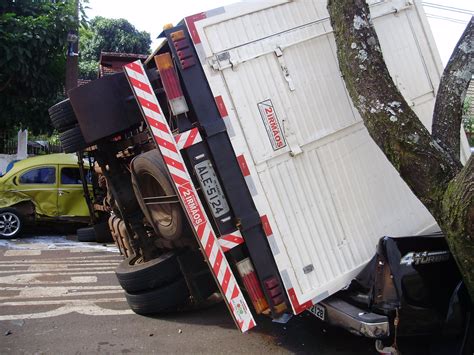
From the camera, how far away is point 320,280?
151 inches

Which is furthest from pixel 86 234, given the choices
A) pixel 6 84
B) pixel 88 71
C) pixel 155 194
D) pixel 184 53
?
pixel 88 71

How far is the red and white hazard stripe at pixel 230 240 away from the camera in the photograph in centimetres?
376

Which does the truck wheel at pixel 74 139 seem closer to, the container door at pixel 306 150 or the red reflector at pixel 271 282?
the container door at pixel 306 150

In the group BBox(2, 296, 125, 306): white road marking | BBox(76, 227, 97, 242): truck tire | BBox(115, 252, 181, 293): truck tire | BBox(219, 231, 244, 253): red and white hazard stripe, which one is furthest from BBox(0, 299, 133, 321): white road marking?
BBox(76, 227, 97, 242): truck tire

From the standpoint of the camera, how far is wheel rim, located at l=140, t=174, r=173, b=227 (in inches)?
178

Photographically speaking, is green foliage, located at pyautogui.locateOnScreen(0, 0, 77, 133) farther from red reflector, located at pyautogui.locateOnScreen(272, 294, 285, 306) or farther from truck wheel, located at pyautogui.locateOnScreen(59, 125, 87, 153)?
red reflector, located at pyautogui.locateOnScreen(272, 294, 285, 306)

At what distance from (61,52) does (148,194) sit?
27.7 feet

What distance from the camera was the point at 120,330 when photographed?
4.71 meters

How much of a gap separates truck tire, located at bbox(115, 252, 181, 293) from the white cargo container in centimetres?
143

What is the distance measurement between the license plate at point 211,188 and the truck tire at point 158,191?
433 mm

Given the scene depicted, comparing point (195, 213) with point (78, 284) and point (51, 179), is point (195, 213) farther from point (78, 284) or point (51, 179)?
point (51, 179)

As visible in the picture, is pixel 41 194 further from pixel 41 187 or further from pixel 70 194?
pixel 70 194

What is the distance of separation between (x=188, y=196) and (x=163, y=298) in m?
1.58

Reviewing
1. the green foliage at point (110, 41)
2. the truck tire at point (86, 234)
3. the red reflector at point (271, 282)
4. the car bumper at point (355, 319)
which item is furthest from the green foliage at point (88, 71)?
the car bumper at point (355, 319)
